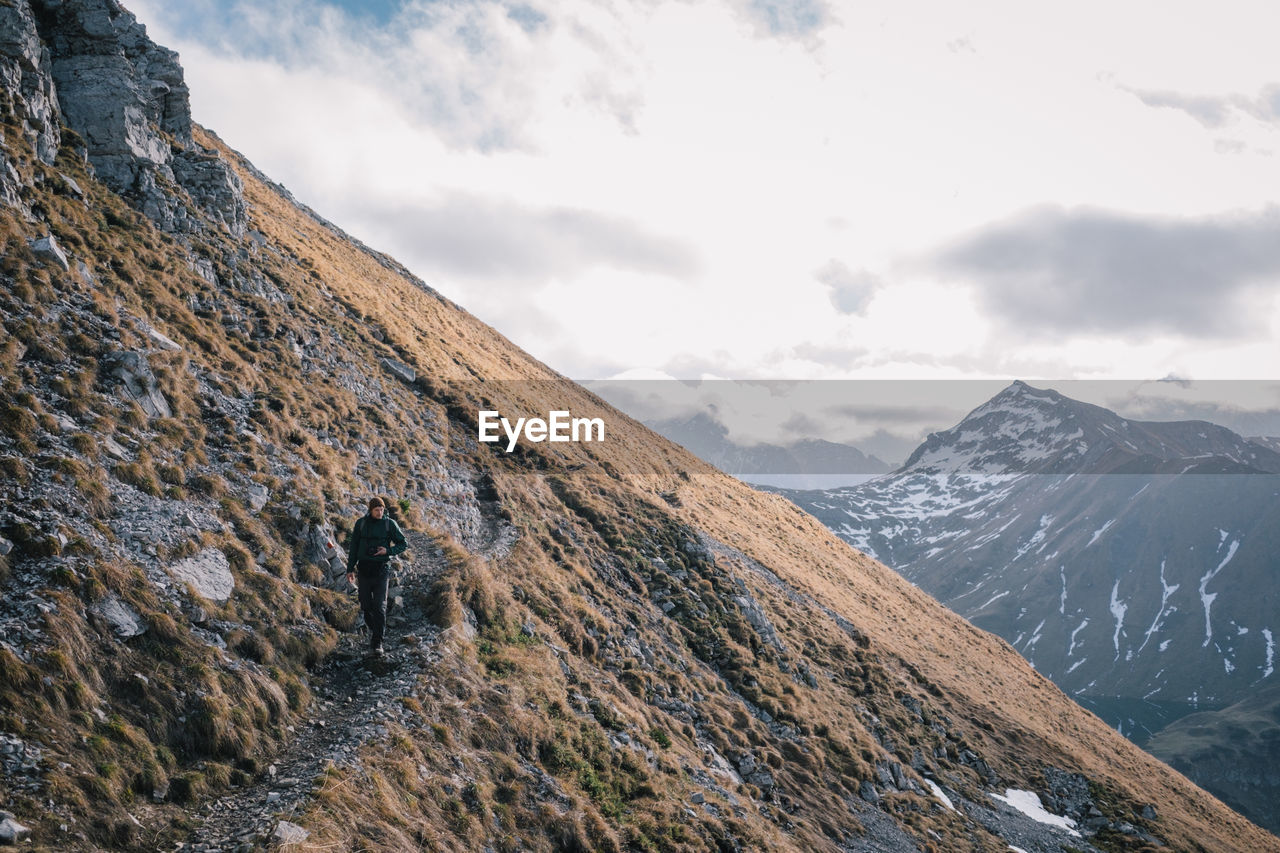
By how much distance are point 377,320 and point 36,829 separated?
37524mm

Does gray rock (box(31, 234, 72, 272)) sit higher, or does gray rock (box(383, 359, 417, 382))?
gray rock (box(31, 234, 72, 272))

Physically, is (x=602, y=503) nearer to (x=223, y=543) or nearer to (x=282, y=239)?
(x=223, y=543)

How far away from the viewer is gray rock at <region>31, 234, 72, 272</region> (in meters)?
19.3

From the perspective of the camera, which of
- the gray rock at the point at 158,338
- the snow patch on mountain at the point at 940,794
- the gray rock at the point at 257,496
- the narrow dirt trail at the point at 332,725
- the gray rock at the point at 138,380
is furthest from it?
the snow patch on mountain at the point at 940,794

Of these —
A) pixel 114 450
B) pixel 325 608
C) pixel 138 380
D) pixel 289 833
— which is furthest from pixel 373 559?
pixel 138 380

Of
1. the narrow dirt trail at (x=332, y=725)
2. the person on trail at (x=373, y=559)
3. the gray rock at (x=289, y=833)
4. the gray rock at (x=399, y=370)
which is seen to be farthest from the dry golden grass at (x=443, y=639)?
the person on trail at (x=373, y=559)

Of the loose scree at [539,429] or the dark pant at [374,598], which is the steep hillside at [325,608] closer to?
the dark pant at [374,598]

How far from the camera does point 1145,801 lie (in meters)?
48.0

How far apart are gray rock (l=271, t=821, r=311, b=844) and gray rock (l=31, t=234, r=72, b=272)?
18661 mm

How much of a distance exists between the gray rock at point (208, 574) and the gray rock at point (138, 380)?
5479 mm

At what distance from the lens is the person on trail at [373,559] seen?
53.1 ft

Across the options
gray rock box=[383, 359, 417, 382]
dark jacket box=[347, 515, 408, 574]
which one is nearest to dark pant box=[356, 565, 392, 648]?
dark jacket box=[347, 515, 408, 574]

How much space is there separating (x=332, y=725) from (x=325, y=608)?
4.41 metres

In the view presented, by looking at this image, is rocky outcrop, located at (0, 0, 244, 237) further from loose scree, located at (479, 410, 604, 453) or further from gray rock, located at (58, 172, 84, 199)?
loose scree, located at (479, 410, 604, 453)
